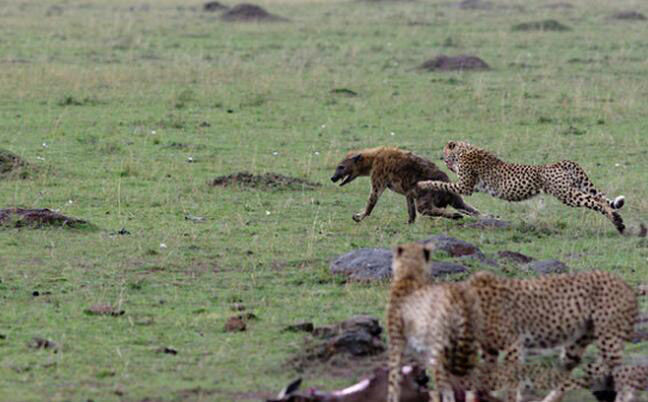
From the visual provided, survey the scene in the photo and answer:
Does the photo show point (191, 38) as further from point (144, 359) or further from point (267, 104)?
point (144, 359)

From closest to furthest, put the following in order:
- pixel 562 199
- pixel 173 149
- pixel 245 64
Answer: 1. pixel 562 199
2. pixel 173 149
3. pixel 245 64

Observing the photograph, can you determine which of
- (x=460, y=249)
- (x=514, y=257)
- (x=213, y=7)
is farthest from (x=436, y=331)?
(x=213, y=7)

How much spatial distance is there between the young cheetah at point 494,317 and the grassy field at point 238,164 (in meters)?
1.11

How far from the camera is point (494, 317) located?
637cm

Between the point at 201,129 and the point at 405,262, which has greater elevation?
the point at 405,262

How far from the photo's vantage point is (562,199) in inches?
472

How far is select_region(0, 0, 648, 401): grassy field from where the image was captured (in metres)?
8.27

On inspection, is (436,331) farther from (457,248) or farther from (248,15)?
(248,15)

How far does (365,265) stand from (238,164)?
583 centimetres

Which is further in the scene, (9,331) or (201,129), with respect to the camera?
(201,129)

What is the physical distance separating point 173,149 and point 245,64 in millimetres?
8797

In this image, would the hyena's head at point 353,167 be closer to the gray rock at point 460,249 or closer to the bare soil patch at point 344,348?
the gray rock at point 460,249

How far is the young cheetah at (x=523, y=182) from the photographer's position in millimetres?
11859

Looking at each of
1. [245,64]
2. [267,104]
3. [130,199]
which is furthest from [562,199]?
[245,64]
